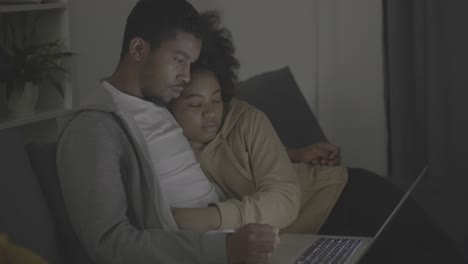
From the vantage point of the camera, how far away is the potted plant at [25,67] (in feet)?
9.43

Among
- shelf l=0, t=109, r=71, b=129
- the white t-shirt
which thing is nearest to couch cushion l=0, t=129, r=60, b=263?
the white t-shirt

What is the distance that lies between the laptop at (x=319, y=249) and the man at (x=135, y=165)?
134 mm

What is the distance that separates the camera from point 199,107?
1631mm

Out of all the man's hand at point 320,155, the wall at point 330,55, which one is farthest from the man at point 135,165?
the wall at point 330,55

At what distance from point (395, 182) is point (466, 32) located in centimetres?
93

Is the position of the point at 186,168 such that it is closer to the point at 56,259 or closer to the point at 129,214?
the point at 129,214

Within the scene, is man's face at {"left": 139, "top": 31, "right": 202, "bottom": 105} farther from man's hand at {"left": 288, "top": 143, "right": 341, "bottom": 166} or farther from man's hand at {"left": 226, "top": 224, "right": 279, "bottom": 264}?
man's hand at {"left": 288, "top": 143, "right": 341, "bottom": 166}

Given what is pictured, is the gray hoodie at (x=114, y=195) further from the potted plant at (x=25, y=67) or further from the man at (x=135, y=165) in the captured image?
the potted plant at (x=25, y=67)

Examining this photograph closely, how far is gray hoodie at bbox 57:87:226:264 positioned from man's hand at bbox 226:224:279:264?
0.06ft

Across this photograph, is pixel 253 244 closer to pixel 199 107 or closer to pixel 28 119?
pixel 199 107

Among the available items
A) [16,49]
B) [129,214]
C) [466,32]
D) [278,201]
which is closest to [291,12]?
[466,32]

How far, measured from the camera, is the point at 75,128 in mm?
1382

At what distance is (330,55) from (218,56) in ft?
4.81

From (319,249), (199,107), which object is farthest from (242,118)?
(319,249)
